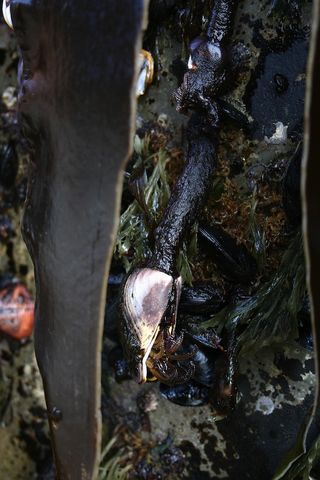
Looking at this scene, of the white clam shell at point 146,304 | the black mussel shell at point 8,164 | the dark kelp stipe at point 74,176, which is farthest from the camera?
the black mussel shell at point 8,164

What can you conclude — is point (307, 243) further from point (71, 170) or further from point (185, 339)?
point (185, 339)

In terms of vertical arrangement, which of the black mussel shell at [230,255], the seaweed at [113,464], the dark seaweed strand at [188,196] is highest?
the dark seaweed strand at [188,196]

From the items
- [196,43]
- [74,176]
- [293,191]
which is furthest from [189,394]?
[196,43]

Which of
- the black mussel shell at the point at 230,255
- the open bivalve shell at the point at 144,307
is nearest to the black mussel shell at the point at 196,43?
the black mussel shell at the point at 230,255

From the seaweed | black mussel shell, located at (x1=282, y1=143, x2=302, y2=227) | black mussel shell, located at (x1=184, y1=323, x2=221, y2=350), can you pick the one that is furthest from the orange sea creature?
black mussel shell, located at (x1=282, y1=143, x2=302, y2=227)

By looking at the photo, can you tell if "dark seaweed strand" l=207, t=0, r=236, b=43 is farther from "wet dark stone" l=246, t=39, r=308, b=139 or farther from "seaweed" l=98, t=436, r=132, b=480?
"seaweed" l=98, t=436, r=132, b=480

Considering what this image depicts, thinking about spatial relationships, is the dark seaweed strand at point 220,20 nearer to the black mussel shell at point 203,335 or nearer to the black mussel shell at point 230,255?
the black mussel shell at point 230,255
